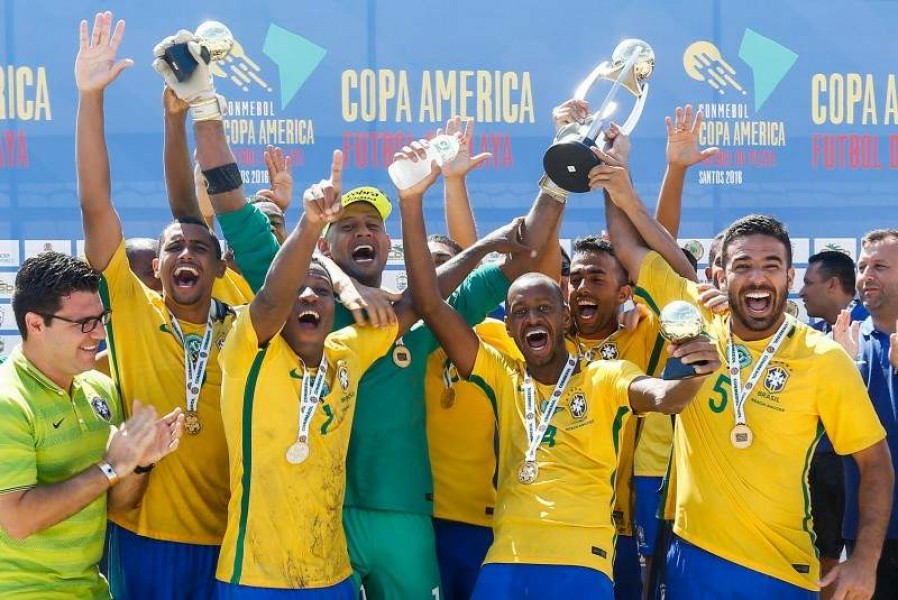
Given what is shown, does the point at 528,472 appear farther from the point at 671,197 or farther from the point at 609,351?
the point at 671,197

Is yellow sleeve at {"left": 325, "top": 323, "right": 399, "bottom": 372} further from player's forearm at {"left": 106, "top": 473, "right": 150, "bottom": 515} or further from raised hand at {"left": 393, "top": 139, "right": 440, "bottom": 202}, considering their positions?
player's forearm at {"left": 106, "top": 473, "right": 150, "bottom": 515}

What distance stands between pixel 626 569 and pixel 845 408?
3.80 ft

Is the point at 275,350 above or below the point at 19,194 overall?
below

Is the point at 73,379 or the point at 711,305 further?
the point at 711,305

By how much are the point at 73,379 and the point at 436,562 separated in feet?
4.29

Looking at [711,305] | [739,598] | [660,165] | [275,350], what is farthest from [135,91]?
[739,598]

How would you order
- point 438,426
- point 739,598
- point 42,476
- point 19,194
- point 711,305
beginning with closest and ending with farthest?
point 42,476 → point 739,598 → point 711,305 → point 438,426 → point 19,194

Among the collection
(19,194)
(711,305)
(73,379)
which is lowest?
(73,379)

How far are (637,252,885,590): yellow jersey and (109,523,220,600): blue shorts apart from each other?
1.56 meters

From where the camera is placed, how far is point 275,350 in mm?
3221

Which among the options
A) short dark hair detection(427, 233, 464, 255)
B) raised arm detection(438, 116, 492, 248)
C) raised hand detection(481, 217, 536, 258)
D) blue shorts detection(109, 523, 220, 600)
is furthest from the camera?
short dark hair detection(427, 233, 464, 255)

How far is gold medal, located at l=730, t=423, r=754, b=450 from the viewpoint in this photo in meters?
3.36

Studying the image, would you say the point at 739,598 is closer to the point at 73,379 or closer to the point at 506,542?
the point at 506,542

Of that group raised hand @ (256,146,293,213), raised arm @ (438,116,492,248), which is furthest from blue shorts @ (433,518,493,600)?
raised hand @ (256,146,293,213)
